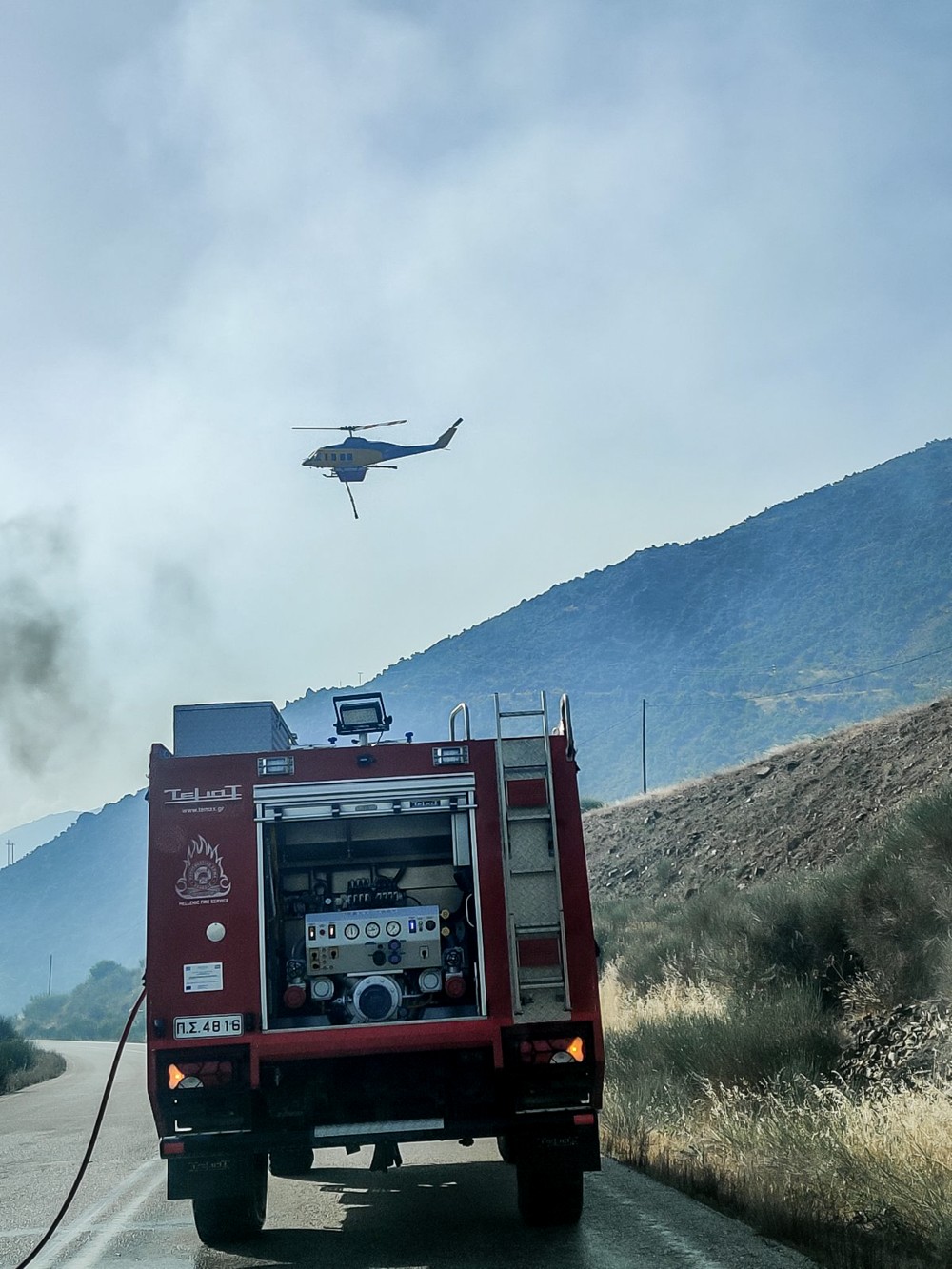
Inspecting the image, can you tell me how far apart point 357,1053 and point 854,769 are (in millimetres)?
27649

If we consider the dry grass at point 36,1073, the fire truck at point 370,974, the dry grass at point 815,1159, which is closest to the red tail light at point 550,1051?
the fire truck at point 370,974

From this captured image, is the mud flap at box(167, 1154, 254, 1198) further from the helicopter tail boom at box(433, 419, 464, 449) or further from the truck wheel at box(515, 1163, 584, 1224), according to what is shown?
the helicopter tail boom at box(433, 419, 464, 449)

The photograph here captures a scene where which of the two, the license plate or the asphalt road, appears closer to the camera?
the asphalt road

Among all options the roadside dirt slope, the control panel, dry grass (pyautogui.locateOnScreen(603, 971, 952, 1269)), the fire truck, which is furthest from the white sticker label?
the roadside dirt slope

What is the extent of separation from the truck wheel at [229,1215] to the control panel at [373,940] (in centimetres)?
134

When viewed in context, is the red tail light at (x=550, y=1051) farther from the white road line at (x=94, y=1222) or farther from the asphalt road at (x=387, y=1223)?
the white road line at (x=94, y=1222)

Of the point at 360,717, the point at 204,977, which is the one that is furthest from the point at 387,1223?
the point at 360,717

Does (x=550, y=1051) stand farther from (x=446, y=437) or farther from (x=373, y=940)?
(x=446, y=437)

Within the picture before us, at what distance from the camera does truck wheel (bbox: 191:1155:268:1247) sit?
854 centimetres

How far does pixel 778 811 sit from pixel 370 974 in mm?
28318

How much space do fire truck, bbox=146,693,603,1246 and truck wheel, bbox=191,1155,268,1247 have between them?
0.04 ft

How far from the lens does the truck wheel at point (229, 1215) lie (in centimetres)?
854

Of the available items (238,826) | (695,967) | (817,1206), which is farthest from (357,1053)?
(695,967)

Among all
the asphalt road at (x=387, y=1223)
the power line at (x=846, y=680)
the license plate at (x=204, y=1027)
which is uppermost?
the power line at (x=846, y=680)
